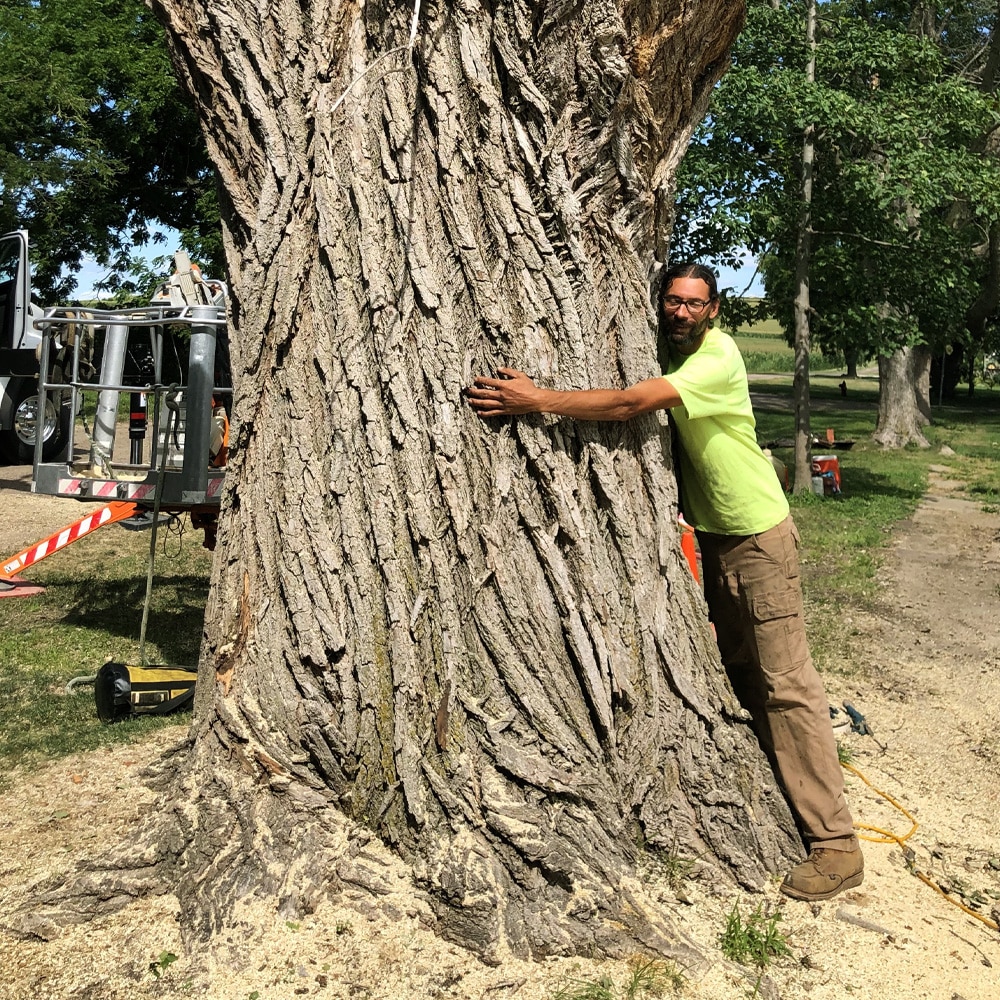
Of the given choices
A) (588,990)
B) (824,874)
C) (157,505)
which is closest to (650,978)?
(588,990)

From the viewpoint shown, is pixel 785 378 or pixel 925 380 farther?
pixel 785 378

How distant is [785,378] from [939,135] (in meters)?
40.2

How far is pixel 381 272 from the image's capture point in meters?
3.19

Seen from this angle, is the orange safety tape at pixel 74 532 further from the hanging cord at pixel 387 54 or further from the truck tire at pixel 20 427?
the truck tire at pixel 20 427

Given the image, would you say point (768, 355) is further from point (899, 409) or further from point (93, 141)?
point (93, 141)

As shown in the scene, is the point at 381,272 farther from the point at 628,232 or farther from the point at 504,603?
the point at 504,603

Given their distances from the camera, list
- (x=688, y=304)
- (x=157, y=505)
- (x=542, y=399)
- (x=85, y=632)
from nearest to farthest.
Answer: (x=542, y=399)
(x=688, y=304)
(x=157, y=505)
(x=85, y=632)

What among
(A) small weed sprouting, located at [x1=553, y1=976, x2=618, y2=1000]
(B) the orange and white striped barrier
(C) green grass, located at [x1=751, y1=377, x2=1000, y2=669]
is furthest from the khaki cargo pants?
(B) the orange and white striped barrier

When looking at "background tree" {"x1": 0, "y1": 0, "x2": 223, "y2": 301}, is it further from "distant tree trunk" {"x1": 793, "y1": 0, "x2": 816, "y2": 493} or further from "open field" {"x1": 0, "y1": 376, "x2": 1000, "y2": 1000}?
"open field" {"x1": 0, "y1": 376, "x2": 1000, "y2": 1000}

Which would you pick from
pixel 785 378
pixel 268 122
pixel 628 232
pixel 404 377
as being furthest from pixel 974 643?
pixel 785 378

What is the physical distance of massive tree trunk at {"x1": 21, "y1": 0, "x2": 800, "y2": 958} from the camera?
3150 millimetres

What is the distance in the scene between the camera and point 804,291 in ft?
44.3

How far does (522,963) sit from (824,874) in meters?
1.18

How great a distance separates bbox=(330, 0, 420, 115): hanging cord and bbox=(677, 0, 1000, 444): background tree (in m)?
9.04
